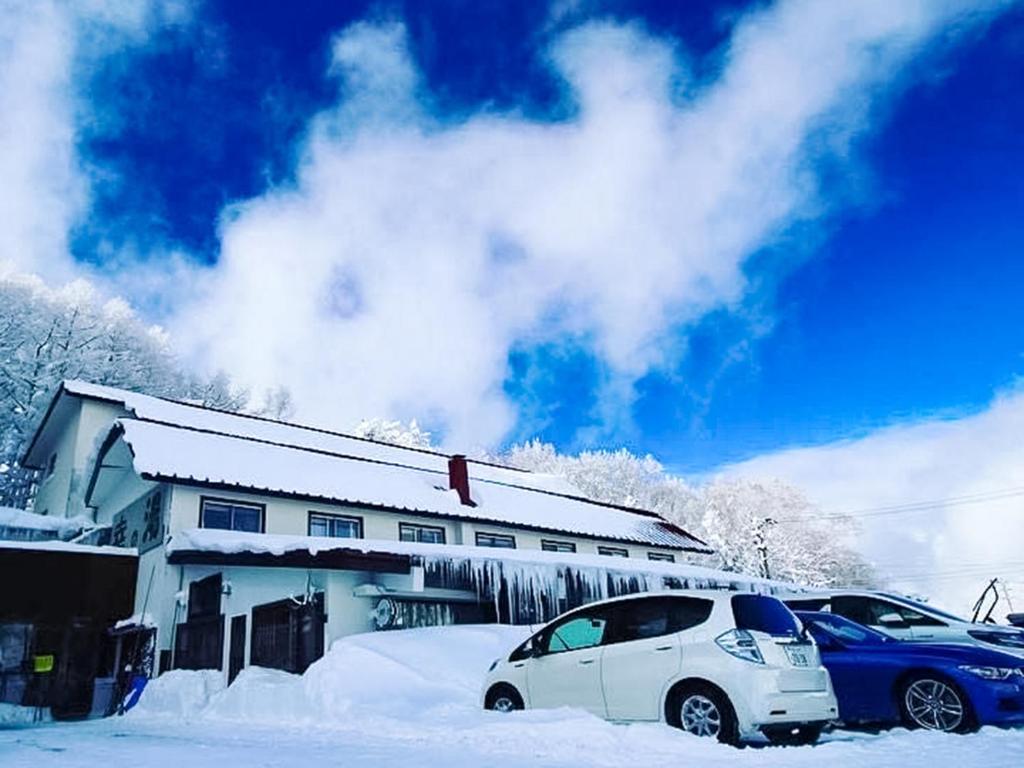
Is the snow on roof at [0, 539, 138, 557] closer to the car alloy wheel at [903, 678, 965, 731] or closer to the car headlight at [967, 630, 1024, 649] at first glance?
the car alloy wheel at [903, 678, 965, 731]

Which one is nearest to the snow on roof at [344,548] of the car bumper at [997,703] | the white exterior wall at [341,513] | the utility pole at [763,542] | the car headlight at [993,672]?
the white exterior wall at [341,513]

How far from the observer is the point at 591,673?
7.66 metres

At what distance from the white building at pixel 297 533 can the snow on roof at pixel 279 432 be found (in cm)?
13

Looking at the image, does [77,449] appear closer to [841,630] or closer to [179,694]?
[179,694]

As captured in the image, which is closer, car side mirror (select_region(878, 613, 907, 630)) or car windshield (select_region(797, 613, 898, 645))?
car windshield (select_region(797, 613, 898, 645))

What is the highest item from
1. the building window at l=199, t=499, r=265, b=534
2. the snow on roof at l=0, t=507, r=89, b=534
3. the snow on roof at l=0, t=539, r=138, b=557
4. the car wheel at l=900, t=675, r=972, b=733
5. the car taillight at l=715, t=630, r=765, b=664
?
the snow on roof at l=0, t=507, r=89, b=534

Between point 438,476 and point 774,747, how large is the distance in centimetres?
2018

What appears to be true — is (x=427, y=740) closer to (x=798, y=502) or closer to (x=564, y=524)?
(x=564, y=524)

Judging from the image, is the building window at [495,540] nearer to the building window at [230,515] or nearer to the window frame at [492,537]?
the window frame at [492,537]

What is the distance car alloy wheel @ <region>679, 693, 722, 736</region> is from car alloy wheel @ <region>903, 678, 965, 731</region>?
8.37 ft

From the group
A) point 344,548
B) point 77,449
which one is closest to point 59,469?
point 77,449

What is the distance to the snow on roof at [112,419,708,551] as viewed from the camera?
17969mm

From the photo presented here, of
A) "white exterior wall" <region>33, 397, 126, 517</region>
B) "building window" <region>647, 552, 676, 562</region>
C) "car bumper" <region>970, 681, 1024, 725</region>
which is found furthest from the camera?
"building window" <region>647, 552, 676, 562</region>

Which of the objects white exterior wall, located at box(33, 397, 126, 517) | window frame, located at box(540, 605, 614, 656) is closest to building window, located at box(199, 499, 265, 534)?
white exterior wall, located at box(33, 397, 126, 517)
